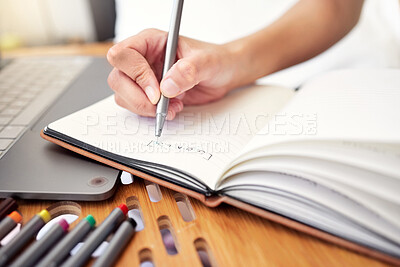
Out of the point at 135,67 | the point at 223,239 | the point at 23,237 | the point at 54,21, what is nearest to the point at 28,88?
the point at 135,67

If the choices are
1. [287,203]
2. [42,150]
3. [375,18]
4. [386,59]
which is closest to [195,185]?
[287,203]

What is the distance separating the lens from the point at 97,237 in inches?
10.6

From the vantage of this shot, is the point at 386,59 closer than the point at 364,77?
No

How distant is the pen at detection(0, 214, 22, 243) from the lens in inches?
10.9

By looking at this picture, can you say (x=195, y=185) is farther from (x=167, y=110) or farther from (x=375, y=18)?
(x=375, y=18)

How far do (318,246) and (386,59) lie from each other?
0.66 metres

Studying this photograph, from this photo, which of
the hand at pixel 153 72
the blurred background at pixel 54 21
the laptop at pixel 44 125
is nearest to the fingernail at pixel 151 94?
the hand at pixel 153 72

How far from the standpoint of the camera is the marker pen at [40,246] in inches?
9.6

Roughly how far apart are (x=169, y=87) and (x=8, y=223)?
0.79ft

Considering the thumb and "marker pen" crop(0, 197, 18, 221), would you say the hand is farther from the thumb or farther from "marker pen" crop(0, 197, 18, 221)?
"marker pen" crop(0, 197, 18, 221)

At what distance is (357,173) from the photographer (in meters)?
0.26

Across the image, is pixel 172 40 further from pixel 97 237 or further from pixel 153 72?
pixel 97 237

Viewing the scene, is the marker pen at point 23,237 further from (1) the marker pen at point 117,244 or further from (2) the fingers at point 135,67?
(2) the fingers at point 135,67

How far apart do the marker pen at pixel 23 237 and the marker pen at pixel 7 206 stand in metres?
0.04
